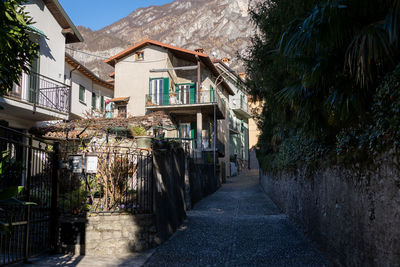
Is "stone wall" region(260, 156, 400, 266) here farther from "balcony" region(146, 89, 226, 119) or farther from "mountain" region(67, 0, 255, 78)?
"mountain" region(67, 0, 255, 78)

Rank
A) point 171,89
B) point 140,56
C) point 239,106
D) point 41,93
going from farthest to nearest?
point 239,106, point 140,56, point 171,89, point 41,93

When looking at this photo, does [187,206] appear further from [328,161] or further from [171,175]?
[328,161]

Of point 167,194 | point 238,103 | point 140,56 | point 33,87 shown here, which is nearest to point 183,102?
point 140,56

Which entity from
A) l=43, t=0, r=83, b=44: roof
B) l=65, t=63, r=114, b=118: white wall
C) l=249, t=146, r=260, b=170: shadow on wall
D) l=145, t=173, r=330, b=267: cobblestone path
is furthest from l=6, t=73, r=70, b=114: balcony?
l=249, t=146, r=260, b=170: shadow on wall

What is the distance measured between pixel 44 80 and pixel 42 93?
51 cm

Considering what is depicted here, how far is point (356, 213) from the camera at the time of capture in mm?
4711

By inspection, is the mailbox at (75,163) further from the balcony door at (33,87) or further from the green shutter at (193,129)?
the green shutter at (193,129)

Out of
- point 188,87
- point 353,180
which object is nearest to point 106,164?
point 353,180

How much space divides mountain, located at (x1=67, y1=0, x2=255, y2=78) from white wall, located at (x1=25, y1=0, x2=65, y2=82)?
67.4 m

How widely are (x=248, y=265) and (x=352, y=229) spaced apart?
1937 mm

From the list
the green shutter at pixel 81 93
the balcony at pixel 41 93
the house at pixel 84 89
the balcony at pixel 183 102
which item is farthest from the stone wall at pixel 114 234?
the green shutter at pixel 81 93

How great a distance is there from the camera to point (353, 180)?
16.0 ft

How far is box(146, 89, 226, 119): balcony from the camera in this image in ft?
74.0

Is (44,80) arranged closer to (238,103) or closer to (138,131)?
(138,131)
